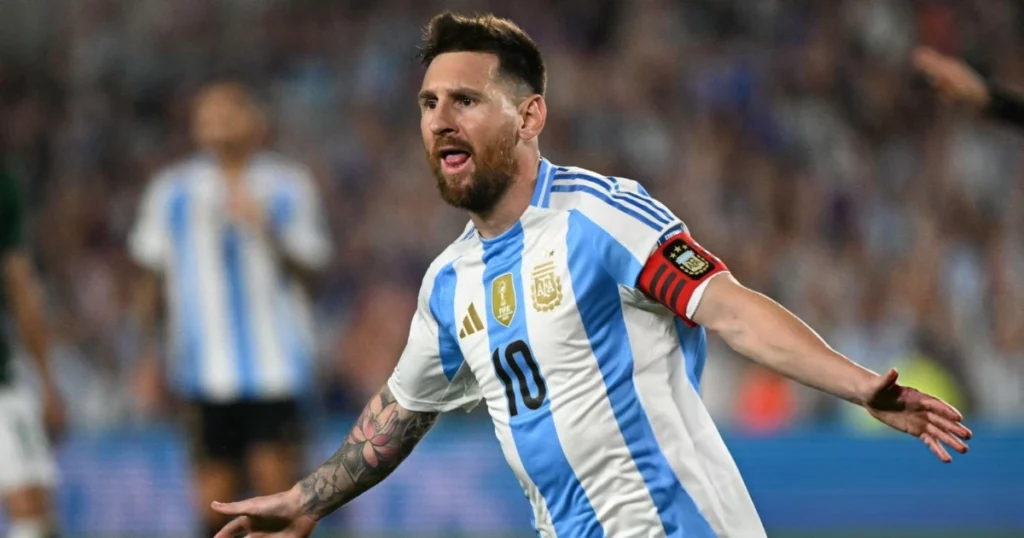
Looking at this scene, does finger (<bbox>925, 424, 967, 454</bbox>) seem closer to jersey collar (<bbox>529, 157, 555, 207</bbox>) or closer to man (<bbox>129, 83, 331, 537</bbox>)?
jersey collar (<bbox>529, 157, 555, 207</bbox>)

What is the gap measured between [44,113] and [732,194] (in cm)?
614

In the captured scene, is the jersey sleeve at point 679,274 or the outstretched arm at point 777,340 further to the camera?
the jersey sleeve at point 679,274

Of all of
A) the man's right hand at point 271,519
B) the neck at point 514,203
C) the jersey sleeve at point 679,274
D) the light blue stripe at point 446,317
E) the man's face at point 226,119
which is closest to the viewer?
the jersey sleeve at point 679,274

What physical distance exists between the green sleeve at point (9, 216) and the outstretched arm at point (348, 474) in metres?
3.23

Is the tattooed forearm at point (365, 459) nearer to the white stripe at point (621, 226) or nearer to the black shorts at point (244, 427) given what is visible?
the white stripe at point (621, 226)

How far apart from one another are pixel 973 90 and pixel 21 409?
434 cm

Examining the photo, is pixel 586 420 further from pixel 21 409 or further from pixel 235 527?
pixel 21 409

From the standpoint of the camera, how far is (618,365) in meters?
3.63

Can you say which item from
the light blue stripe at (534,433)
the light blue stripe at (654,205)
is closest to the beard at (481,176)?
the light blue stripe at (534,433)

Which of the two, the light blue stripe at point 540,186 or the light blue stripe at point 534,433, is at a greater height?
the light blue stripe at point 540,186

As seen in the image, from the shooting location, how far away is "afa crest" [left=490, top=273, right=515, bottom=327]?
12.3 ft

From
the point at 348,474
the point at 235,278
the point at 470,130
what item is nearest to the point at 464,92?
the point at 470,130

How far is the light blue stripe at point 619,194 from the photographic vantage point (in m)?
3.57

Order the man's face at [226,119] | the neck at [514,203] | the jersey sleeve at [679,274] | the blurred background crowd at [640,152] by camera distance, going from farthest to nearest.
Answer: the blurred background crowd at [640,152]
the man's face at [226,119]
the neck at [514,203]
the jersey sleeve at [679,274]
